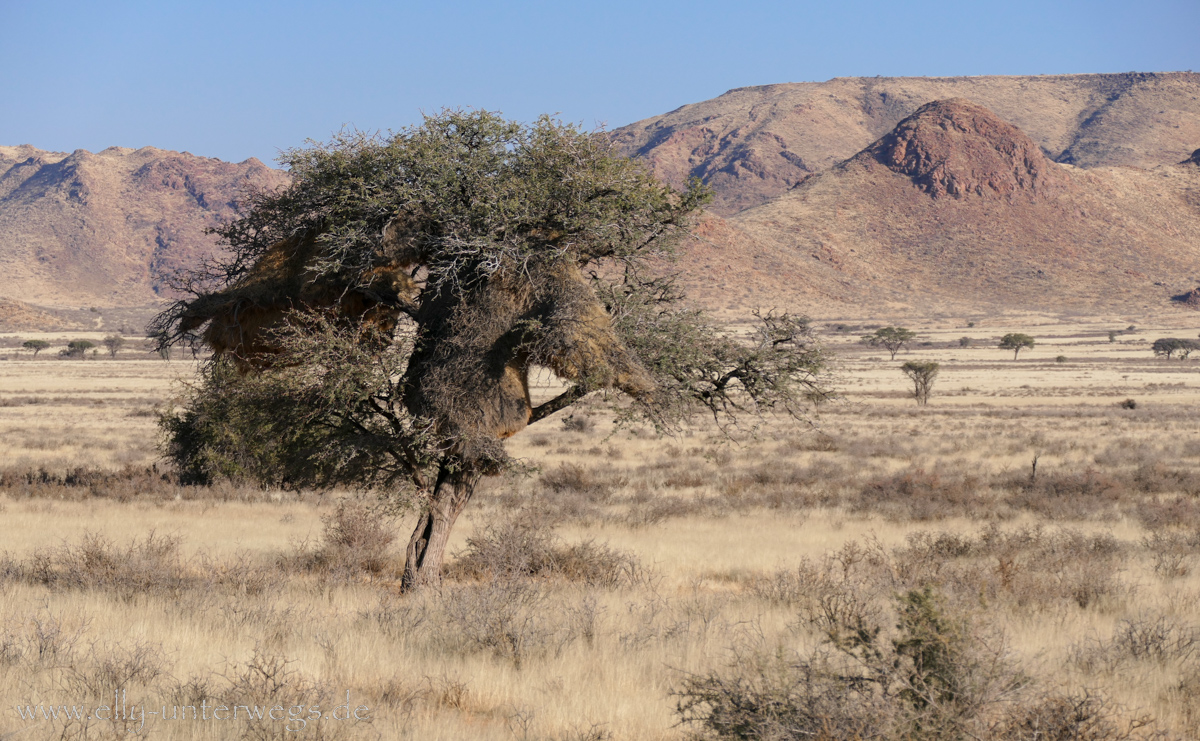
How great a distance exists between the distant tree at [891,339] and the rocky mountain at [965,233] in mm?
20121

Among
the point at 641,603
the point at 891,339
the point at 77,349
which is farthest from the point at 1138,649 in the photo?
the point at 77,349

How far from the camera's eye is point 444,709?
6.11m

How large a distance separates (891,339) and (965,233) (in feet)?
198

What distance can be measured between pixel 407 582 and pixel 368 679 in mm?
3807

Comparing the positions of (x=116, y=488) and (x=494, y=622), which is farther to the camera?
(x=116, y=488)

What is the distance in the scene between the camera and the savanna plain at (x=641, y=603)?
17.0 ft

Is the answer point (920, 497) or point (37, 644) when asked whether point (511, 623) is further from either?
point (920, 497)

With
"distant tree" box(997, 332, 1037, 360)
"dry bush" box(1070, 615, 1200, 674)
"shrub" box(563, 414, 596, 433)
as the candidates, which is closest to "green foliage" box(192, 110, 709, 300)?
"dry bush" box(1070, 615, 1200, 674)

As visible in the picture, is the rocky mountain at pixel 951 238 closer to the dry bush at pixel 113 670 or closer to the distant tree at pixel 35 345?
the distant tree at pixel 35 345

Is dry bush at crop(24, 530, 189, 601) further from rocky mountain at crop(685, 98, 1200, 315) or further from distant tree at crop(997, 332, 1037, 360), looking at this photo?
rocky mountain at crop(685, 98, 1200, 315)

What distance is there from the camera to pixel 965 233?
135m

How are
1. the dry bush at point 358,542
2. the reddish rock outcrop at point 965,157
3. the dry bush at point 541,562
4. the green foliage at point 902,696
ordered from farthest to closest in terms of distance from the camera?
the reddish rock outcrop at point 965,157 < the dry bush at point 358,542 < the dry bush at point 541,562 < the green foliage at point 902,696

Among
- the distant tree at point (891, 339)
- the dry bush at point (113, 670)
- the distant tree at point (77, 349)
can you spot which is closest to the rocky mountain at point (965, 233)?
the distant tree at point (891, 339)

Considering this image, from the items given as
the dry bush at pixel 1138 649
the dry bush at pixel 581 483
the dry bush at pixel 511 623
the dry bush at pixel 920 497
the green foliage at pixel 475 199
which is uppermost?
the green foliage at pixel 475 199
